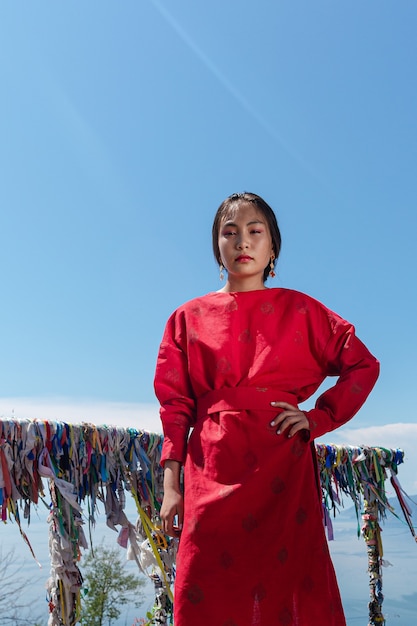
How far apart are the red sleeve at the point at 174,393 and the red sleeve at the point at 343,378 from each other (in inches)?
12.7

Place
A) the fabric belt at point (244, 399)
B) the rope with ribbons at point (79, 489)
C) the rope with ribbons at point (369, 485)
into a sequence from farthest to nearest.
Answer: the rope with ribbons at point (369, 485) < the rope with ribbons at point (79, 489) < the fabric belt at point (244, 399)

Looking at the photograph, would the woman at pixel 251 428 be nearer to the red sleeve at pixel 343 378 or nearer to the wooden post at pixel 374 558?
the red sleeve at pixel 343 378

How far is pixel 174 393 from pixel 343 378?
437mm

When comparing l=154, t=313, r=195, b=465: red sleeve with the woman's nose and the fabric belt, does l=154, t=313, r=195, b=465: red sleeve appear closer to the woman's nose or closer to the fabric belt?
the fabric belt

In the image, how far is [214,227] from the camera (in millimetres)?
1902

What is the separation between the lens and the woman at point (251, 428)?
144cm

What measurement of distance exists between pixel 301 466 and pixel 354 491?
4154 mm

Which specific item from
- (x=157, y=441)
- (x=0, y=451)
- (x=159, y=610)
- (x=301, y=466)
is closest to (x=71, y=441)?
(x=0, y=451)

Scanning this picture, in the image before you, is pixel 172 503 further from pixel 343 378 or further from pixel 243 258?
pixel 243 258

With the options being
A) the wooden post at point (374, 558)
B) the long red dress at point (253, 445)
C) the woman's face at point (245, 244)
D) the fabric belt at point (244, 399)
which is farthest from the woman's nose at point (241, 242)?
the wooden post at point (374, 558)

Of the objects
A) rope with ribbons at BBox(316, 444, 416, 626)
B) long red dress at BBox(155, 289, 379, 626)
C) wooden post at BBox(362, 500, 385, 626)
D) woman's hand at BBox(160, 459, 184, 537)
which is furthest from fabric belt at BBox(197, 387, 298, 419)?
wooden post at BBox(362, 500, 385, 626)

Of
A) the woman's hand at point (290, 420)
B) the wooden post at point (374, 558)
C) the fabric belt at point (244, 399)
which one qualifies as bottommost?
the wooden post at point (374, 558)

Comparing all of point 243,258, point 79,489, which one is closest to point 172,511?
point 243,258

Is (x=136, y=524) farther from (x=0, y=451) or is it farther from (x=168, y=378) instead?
(x=168, y=378)
